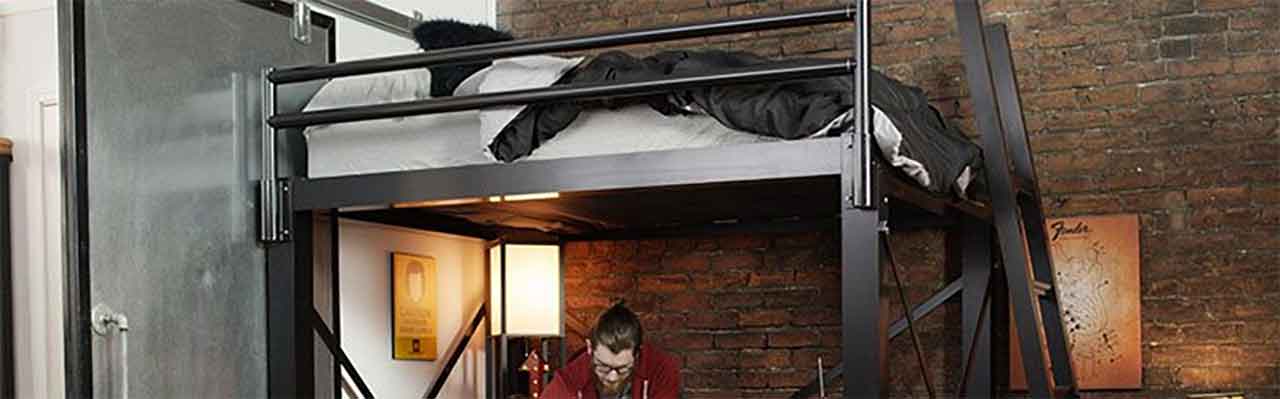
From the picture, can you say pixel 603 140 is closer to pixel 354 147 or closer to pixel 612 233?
pixel 354 147

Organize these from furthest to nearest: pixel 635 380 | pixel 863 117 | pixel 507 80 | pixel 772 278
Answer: pixel 772 278, pixel 635 380, pixel 507 80, pixel 863 117

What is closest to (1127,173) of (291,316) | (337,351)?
(337,351)

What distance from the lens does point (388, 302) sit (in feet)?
17.0

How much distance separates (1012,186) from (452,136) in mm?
1520

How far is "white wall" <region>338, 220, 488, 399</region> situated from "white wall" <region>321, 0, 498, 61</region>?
1.81ft

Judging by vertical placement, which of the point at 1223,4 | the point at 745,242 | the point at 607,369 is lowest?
the point at 607,369

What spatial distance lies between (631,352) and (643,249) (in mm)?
1108

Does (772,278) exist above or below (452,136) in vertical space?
below

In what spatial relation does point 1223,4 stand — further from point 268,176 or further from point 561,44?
point 268,176

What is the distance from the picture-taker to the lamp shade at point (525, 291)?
18.4ft

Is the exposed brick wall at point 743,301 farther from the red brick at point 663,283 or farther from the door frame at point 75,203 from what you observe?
the door frame at point 75,203

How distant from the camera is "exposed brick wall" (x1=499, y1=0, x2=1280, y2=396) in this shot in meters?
5.02

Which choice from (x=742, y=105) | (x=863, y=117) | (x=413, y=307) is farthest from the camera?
(x=413, y=307)

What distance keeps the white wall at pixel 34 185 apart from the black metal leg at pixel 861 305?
2297 mm
